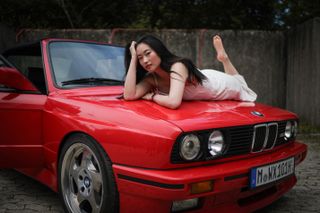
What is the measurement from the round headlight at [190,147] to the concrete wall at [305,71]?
5.41 meters

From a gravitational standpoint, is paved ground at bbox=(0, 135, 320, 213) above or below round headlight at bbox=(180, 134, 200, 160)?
below

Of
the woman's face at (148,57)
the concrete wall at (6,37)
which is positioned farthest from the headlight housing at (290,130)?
the concrete wall at (6,37)

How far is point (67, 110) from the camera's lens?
9.15ft

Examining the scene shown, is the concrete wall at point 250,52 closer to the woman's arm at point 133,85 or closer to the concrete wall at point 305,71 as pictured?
the concrete wall at point 305,71

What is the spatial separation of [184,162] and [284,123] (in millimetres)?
1071

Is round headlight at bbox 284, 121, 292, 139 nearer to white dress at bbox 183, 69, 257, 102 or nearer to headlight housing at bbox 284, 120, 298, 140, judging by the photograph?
headlight housing at bbox 284, 120, 298, 140

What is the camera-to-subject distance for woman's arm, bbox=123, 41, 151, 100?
2871mm

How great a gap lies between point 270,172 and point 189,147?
2.18 ft

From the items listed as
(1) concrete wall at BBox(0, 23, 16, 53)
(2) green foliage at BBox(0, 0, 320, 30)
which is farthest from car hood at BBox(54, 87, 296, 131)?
(2) green foliage at BBox(0, 0, 320, 30)

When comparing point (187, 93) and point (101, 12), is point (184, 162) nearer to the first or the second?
point (187, 93)

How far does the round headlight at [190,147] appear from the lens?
88.2 inches

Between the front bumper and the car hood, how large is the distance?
260 millimetres

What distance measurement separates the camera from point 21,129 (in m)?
3.08

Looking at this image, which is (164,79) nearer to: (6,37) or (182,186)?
(182,186)
